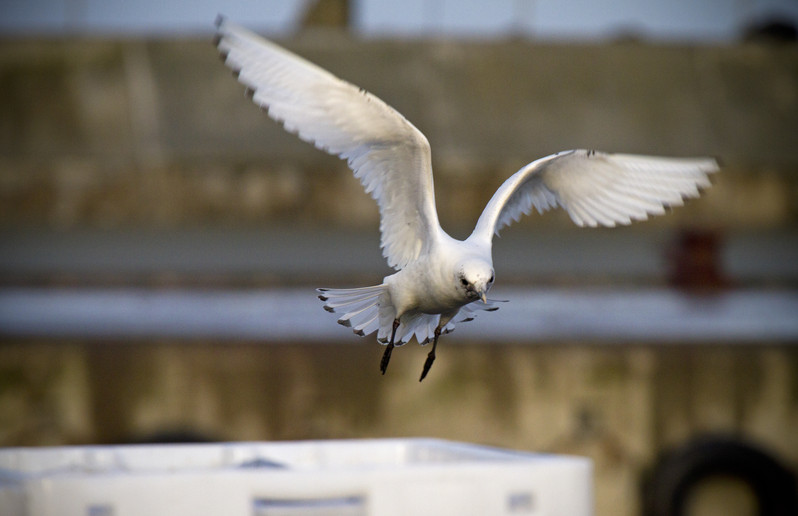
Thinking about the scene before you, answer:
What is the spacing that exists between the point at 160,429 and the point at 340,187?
2.54m

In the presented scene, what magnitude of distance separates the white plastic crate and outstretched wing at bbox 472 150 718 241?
3.64ft

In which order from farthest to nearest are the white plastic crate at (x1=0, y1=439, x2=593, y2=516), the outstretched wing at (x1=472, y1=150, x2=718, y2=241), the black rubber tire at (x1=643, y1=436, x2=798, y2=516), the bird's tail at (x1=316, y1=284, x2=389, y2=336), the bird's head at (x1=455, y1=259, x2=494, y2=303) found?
1. the black rubber tire at (x1=643, y1=436, x2=798, y2=516)
2. the outstretched wing at (x1=472, y1=150, x2=718, y2=241)
3. the bird's tail at (x1=316, y1=284, x2=389, y2=336)
4. the white plastic crate at (x1=0, y1=439, x2=593, y2=516)
5. the bird's head at (x1=455, y1=259, x2=494, y2=303)

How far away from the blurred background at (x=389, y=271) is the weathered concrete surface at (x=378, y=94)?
0.07ft

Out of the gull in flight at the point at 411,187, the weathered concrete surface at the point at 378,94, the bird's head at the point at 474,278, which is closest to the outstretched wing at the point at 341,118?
the gull in flight at the point at 411,187

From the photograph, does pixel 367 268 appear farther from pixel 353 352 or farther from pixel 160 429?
pixel 160 429

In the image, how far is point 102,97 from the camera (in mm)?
9523

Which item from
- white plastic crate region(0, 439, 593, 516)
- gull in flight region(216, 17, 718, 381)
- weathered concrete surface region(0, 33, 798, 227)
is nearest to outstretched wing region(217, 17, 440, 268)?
gull in flight region(216, 17, 718, 381)

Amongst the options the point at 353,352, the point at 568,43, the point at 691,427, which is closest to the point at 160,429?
the point at 353,352

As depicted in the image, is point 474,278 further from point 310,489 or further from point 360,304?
point 310,489

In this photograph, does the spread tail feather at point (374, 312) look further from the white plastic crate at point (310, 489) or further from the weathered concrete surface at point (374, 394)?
the weathered concrete surface at point (374, 394)

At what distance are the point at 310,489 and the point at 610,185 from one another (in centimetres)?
194

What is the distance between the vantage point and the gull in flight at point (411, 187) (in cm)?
416

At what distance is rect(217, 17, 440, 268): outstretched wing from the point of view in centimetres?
421

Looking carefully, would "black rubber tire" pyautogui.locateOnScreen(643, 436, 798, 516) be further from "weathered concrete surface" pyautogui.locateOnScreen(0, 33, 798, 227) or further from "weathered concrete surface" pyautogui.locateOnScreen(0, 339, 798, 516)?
"weathered concrete surface" pyautogui.locateOnScreen(0, 33, 798, 227)
